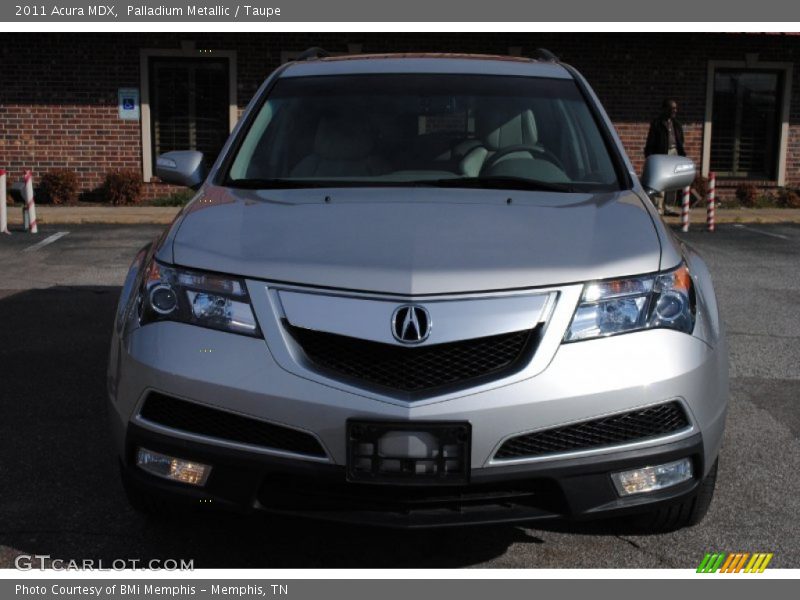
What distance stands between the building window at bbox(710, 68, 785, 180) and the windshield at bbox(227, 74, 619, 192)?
51.7 feet

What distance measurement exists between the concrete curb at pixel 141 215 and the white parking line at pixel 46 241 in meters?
1.64

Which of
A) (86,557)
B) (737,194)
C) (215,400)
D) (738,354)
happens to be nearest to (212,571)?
(86,557)

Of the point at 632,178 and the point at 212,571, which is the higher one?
the point at 632,178

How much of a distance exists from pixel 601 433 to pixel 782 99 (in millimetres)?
17776

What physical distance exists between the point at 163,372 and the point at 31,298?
6.22 metres

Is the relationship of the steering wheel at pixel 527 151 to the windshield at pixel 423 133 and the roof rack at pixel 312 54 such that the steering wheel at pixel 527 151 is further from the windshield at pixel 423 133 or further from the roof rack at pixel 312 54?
the roof rack at pixel 312 54

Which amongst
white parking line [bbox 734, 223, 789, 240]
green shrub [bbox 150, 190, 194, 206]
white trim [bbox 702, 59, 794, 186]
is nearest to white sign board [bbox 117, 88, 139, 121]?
green shrub [bbox 150, 190, 194, 206]

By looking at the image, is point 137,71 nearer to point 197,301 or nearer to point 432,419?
point 197,301

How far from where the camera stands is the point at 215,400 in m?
3.22

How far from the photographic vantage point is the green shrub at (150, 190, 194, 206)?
1819 cm

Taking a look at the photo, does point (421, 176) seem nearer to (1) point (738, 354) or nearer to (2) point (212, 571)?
Answer: (2) point (212, 571)

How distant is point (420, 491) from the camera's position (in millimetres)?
3209

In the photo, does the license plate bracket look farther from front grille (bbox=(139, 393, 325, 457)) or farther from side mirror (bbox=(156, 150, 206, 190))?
side mirror (bbox=(156, 150, 206, 190))

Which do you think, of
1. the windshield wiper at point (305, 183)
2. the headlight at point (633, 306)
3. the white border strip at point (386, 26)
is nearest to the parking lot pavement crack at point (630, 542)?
the headlight at point (633, 306)
